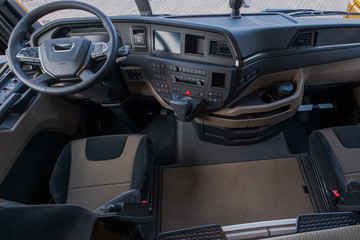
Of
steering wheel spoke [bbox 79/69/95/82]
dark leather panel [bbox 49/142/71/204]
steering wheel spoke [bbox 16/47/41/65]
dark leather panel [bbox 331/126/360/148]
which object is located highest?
steering wheel spoke [bbox 16/47/41/65]

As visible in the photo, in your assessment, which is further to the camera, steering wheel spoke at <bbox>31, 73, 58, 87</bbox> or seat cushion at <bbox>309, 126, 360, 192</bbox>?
seat cushion at <bbox>309, 126, 360, 192</bbox>

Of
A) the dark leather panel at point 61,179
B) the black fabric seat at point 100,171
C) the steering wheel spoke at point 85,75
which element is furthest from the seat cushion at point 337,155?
the dark leather panel at point 61,179

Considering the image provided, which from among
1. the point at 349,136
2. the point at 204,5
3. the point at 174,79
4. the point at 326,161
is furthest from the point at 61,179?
the point at 204,5

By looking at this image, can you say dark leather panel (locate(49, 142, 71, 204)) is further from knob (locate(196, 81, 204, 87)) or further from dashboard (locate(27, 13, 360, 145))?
knob (locate(196, 81, 204, 87))

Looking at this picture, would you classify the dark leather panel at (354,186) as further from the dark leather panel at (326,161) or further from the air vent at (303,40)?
the air vent at (303,40)

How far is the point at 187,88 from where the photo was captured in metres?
1.37

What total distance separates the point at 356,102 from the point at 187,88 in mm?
1529

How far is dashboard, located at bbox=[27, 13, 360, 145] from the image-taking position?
3.89 ft

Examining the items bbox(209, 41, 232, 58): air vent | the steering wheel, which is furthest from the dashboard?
the steering wheel

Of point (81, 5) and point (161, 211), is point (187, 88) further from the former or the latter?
point (161, 211)

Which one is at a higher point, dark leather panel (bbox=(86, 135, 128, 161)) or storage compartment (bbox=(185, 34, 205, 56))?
storage compartment (bbox=(185, 34, 205, 56))

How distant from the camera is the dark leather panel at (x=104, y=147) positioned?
1.37m

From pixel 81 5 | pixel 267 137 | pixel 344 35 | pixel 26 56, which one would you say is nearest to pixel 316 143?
pixel 267 137

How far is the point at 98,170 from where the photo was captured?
4.31 feet
